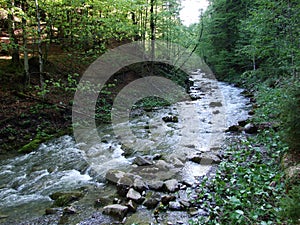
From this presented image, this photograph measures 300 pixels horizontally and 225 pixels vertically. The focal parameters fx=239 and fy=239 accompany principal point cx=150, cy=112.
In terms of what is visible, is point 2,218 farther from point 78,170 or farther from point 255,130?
point 255,130

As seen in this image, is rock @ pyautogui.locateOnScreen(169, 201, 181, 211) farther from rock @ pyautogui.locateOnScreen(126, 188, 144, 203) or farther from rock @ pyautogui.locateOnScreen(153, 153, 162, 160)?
rock @ pyautogui.locateOnScreen(153, 153, 162, 160)

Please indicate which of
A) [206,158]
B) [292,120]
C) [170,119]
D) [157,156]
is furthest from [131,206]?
[170,119]

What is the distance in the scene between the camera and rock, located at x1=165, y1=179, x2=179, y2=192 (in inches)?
202

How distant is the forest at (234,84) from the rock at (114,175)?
1930mm

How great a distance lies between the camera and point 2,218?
455 cm

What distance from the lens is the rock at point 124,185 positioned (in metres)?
5.17

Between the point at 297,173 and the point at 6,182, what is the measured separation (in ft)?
20.9

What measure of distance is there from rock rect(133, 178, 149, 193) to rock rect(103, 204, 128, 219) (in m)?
0.72

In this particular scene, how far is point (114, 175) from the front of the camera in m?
5.86

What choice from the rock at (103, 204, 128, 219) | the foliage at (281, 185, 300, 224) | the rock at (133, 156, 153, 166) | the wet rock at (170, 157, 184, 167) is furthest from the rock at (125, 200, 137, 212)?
the foliage at (281, 185, 300, 224)

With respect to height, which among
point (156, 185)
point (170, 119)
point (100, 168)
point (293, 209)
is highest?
point (293, 209)

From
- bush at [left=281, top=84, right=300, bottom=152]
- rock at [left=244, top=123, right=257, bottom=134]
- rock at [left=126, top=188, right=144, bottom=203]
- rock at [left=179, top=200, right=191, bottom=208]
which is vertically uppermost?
bush at [left=281, top=84, right=300, bottom=152]

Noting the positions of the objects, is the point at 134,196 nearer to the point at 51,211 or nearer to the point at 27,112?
the point at 51,211

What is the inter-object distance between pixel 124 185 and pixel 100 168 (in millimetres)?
1493
